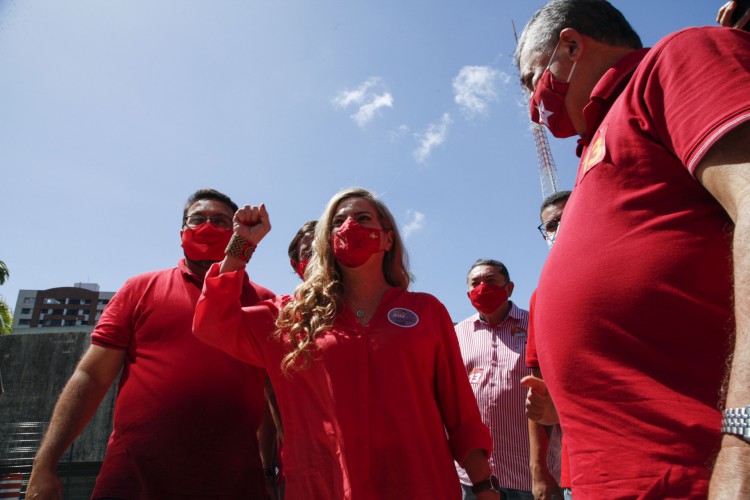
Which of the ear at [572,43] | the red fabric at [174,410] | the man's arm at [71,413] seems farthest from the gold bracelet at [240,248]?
the ear at [572,43]

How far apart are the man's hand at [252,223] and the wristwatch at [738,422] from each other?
2.22m

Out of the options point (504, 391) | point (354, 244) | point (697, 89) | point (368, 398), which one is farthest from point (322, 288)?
point (504, 391)

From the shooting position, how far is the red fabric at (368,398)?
2.17 m

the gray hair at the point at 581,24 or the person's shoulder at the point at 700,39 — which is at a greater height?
the gray hair at the point at 581,24

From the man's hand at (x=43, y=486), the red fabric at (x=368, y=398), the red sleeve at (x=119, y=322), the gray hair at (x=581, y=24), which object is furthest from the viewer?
the red sleeve at (x=119, y=322)

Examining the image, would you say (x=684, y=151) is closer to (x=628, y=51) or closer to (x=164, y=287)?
(x=628, y=51)

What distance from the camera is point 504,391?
4.61 meters

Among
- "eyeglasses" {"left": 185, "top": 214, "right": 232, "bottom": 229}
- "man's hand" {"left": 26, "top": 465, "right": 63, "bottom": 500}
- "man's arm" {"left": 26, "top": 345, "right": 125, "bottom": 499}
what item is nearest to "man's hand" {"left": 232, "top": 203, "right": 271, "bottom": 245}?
"eyeglasses" {"left": 185, "top": 214, "right": 232, "bottom": 229}

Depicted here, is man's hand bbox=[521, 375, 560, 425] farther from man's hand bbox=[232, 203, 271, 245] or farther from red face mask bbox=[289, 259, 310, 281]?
red face mask bbox=[289, 259, 310, 281]

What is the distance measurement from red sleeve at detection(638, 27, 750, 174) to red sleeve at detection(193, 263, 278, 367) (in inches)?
75.0

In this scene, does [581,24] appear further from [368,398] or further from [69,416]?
[69,416]

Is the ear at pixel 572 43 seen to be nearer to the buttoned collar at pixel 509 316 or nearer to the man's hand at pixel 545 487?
the man's hand at pixel 545 487

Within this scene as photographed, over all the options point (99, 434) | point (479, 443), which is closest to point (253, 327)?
point (479, 443)

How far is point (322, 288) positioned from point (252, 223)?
20.8 inches
